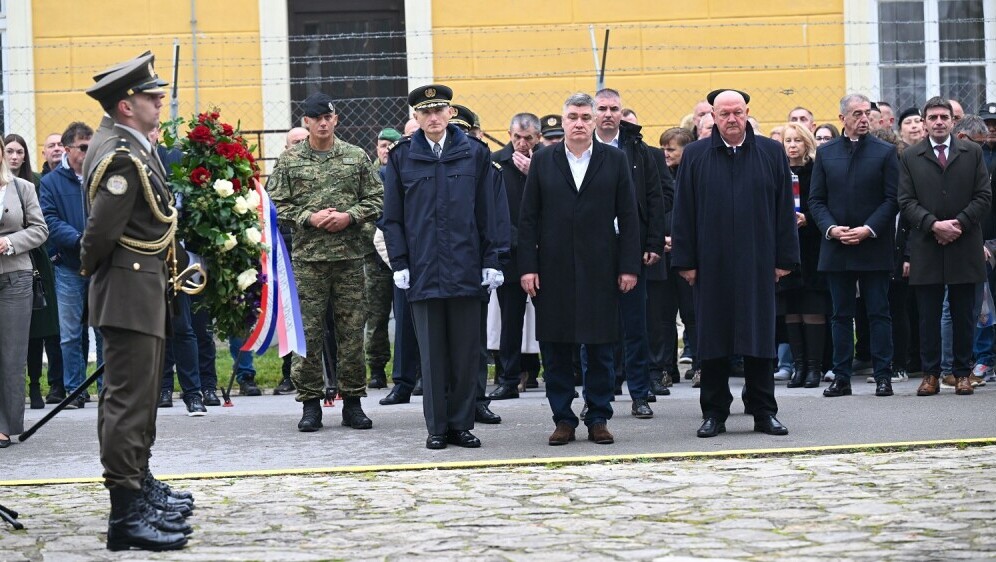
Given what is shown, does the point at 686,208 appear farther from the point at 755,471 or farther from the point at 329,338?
the point at 329,338

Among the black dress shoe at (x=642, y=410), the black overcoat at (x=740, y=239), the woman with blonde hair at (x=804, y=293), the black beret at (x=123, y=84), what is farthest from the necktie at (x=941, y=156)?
the black beret at (x=123, y=84)

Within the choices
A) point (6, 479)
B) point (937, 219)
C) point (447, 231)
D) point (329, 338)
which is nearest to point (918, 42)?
point (937, 219)

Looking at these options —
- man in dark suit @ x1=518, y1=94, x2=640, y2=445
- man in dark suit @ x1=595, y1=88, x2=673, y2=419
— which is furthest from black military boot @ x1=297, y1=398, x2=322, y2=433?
man in dark suit @ x1=595, y1=88, x2=673, y2=419

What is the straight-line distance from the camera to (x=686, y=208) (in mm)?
9531

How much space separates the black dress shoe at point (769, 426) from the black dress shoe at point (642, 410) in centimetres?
105

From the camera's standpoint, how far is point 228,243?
26.2 ft

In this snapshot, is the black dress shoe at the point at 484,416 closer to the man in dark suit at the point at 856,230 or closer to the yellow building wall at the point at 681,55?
the man in dark suit at the point at 856,230

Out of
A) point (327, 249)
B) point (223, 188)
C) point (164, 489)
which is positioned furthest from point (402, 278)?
point (164, 489)

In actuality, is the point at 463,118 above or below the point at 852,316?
above

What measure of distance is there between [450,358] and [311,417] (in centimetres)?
127

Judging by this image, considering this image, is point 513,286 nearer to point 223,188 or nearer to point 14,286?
point 14,286

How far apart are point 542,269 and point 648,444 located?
4.09 ft

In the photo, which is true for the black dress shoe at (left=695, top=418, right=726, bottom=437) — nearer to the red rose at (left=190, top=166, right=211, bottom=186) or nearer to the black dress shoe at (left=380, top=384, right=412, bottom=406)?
the black dress shoe at (left=380, top=384, right=412, bottom=406)

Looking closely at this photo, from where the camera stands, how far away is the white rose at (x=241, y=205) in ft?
27.0
